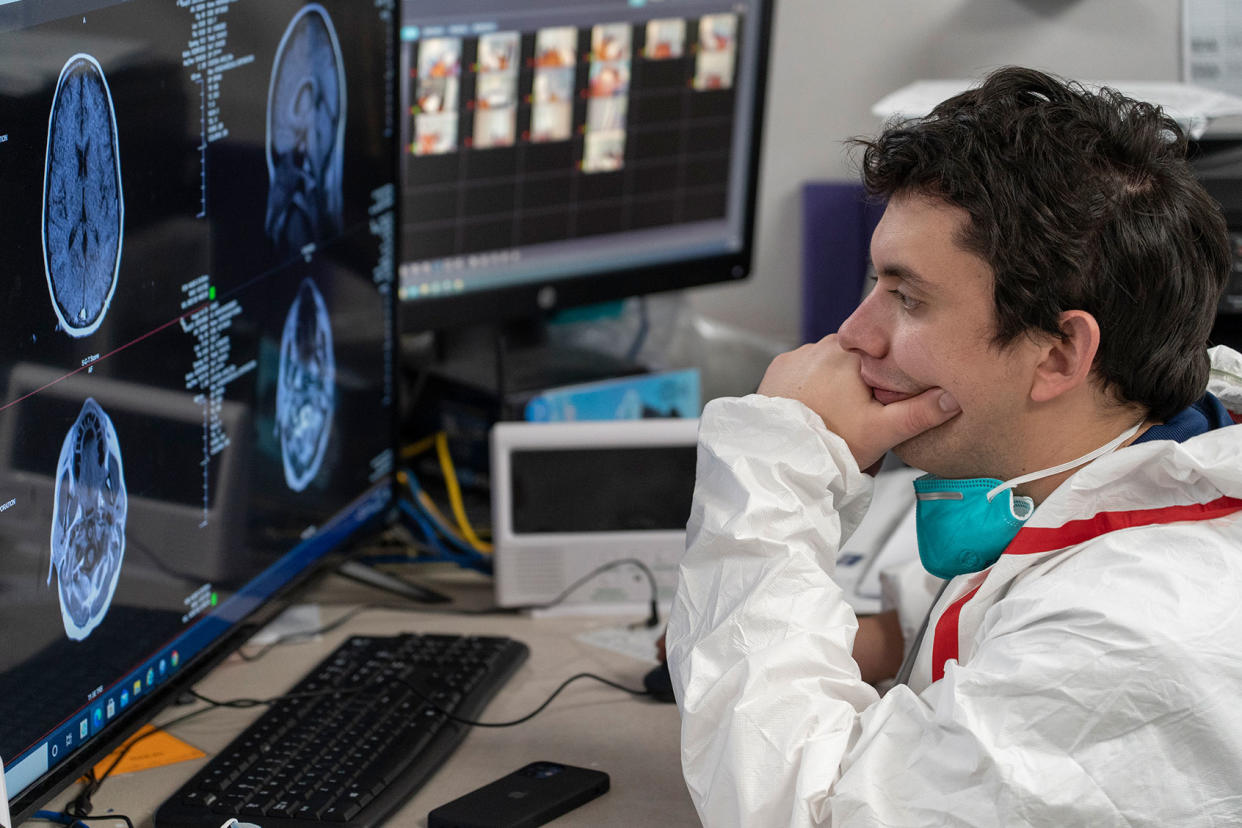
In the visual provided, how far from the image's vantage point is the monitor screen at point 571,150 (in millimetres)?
1617

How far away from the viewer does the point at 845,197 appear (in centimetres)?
206

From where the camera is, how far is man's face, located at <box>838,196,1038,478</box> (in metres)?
0.98

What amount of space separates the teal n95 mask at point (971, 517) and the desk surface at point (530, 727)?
0.28 m

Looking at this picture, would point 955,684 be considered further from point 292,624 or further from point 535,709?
point 292,624

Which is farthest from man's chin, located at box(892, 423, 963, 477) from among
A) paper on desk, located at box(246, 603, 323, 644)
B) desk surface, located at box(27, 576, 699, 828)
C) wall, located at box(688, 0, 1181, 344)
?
wall, located at box(688, 0, 1181, 344)

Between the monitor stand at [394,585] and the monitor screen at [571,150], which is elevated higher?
the monitor screen at [571,150]

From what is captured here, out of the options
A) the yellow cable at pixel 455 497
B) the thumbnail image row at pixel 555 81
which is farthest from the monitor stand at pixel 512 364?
the thumbnail image row at pixel 555 81

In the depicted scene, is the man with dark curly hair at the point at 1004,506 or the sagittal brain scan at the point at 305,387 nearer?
the man with dark curly hair at the point at 1004,506

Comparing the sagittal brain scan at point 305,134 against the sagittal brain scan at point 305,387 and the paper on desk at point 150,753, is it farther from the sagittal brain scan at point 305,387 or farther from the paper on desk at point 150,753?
the paper on desk at point 150,753

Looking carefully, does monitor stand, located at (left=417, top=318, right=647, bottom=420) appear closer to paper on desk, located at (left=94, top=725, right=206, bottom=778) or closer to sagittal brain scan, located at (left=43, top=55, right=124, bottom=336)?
paper on desk, located at (left=94, top=725, right=206, bottom=778)

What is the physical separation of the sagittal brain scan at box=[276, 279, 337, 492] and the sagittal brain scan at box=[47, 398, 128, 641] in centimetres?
27

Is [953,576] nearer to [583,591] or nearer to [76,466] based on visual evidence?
[583,591]

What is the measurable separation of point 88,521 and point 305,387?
369 millimetres

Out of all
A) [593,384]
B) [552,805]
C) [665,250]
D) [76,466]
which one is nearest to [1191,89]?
[665,250]
